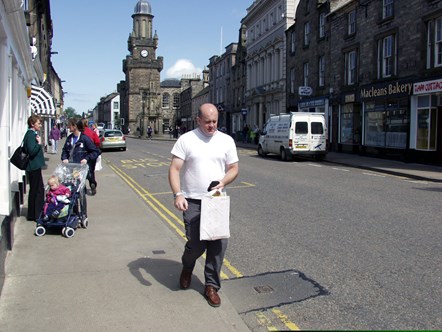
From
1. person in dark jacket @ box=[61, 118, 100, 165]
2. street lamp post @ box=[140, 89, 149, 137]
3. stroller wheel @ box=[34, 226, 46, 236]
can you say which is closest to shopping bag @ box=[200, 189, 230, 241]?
stroller wheel @ box=[34, 226, 46, 236]

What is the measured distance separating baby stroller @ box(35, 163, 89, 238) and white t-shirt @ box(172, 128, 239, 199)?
11.2ft

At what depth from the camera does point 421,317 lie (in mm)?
4203

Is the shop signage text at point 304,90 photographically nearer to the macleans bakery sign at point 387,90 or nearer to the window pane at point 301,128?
the macleans bakery sign at point 387,90

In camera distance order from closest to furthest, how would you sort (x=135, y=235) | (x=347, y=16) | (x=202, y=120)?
(x=202, y=120) → (x=135, y=235) → (x=347, y=16)

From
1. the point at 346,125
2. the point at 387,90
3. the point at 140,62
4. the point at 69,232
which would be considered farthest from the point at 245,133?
the point at 140,62

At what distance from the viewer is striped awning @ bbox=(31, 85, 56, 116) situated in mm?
19266

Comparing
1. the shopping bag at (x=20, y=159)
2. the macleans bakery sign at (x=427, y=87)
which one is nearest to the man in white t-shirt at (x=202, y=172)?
the shopping bag at (x=20, y=159)

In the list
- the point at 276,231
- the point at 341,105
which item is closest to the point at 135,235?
the point at 276,231

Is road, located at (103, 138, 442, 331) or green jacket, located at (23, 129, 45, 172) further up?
green jacket, located at (23, 129, 45, 172)

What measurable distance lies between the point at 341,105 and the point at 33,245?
2508 cm

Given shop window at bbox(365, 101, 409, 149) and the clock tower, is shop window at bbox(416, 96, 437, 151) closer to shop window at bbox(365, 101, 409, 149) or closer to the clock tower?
shop window at bbox(365, 101, 409, 149)

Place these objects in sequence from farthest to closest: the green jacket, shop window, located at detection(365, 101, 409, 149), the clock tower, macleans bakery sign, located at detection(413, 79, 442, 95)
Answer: the clock tower → shop window, located at detection(365, 101, 409, 149) → macleans bakery sign, located at detection(413, 79, 442, 95) → the green jacket

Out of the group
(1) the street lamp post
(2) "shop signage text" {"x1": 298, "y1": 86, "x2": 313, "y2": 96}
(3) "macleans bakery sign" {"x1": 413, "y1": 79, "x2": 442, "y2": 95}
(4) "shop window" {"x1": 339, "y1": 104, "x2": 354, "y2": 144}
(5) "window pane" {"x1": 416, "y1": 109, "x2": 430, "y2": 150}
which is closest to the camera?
(3) "macleans bakery sign" {"x1": 413, "y1": 79, "x2": 442, "y2": 95}

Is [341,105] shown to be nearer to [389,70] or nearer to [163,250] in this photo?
[389,70]
